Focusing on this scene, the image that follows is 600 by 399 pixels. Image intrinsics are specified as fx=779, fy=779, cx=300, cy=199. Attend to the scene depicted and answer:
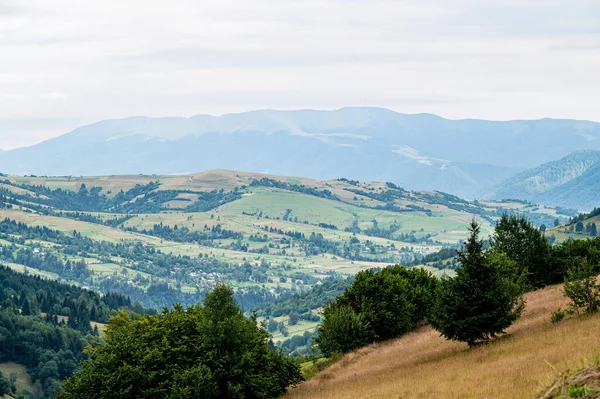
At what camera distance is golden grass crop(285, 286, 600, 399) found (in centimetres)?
3005

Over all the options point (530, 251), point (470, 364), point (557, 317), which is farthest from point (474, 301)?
point (530, 251)

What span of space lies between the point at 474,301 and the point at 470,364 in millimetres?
7040

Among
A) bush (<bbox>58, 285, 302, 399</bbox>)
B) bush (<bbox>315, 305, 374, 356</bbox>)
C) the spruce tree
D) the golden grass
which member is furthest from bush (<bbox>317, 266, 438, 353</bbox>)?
the spruce tree

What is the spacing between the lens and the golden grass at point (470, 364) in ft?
98.6

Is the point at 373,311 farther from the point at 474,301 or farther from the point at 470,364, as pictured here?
the point at 470,364

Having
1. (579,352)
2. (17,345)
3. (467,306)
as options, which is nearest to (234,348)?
(467,306)

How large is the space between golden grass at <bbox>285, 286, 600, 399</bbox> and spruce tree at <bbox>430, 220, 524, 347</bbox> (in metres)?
1.19

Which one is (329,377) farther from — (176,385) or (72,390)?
(72,390)

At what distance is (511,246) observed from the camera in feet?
238

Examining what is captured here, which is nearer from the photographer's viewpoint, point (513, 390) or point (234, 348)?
point (513, 390)

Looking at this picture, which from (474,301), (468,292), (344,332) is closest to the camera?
(474,301)

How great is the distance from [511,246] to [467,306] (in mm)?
28791

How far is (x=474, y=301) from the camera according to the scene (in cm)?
4562

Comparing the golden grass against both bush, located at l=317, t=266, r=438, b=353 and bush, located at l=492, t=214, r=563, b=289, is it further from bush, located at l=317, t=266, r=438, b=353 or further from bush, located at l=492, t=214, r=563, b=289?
bush, located at l=492, t=214, r=563, b=289
